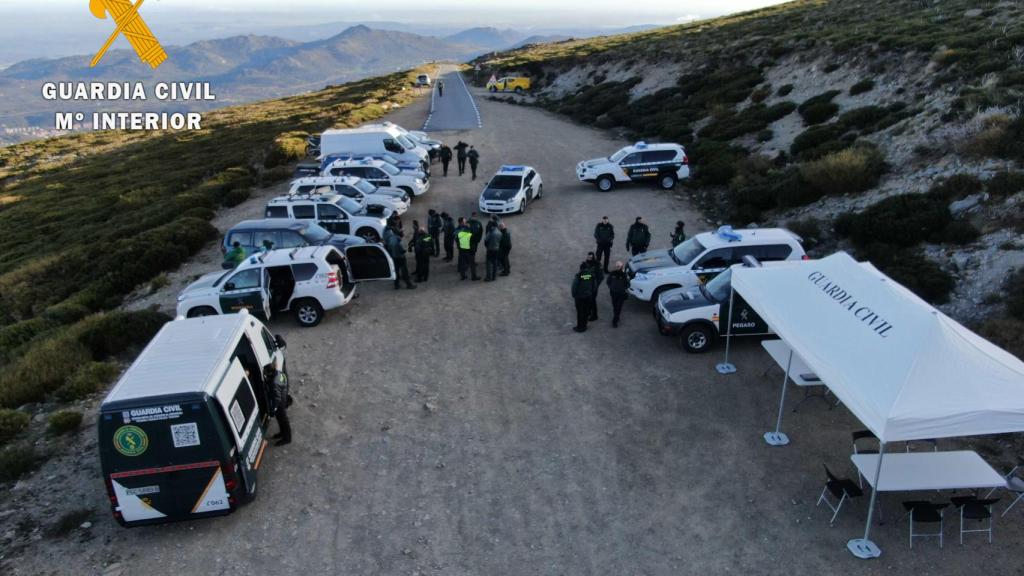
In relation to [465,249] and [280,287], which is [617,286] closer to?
[465,249]

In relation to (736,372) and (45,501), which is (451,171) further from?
(45,501)

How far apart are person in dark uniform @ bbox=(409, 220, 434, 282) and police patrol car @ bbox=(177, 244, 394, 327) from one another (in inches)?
90.3

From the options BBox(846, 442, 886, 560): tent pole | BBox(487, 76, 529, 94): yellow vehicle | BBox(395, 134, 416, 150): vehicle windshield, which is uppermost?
BBox(487, 76, 529, 94): yellow vehicle

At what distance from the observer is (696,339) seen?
40.8ft

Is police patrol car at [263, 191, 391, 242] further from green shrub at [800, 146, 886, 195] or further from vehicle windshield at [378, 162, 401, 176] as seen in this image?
green shrub at [800, 146, 886, 195]

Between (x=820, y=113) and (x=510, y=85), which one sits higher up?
(x=510, y=85)

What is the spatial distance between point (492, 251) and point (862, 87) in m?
19.9

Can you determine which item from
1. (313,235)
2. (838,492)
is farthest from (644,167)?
(838,492)

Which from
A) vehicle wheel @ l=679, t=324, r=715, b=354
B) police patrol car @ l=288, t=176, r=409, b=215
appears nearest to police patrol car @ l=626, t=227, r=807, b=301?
vehicle wheel @ l=679, t=324, r=715, b=354

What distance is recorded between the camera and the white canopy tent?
688 centimetres

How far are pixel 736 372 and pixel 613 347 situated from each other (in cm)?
244

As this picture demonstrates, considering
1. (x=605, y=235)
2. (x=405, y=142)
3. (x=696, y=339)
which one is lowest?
(x=696, y=339)

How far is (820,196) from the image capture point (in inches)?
771

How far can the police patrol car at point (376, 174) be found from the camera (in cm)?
2311
